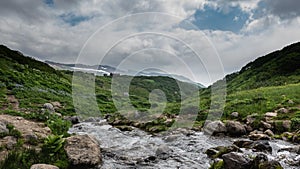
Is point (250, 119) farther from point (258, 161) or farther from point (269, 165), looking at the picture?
point (269, 165)

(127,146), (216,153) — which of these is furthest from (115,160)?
(216,153)

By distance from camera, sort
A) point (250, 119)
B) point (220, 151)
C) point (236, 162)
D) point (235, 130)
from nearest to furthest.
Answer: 1. point (236, 162)
2. point (220, 151)
3. point (235, 130)
4. point (250, 119)

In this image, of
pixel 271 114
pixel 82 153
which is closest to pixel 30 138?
pixel 82 153

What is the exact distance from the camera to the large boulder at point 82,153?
1345cm

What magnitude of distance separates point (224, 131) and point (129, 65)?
11334 millimetres

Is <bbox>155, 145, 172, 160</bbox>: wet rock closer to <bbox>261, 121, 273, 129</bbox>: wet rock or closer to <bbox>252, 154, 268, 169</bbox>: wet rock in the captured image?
<bbox>252, 154, 268, 169</bbox>: wet rock

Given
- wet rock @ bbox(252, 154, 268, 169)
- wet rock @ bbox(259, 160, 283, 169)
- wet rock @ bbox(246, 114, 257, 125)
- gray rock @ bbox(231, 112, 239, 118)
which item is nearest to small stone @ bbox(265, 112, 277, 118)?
wet rock @ bbox(246, 114, 257, 125)

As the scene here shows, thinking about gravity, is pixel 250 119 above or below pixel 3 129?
above

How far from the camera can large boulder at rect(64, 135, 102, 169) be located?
13.5 m

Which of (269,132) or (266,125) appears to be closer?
(269,132)

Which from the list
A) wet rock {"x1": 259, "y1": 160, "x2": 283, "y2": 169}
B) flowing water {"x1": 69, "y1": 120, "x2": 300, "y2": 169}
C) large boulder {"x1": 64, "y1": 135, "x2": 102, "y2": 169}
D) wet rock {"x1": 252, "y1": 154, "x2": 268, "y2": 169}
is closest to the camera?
wet rock {"x1": 259, "y1": 160, "x2": 283, "y2": 169}

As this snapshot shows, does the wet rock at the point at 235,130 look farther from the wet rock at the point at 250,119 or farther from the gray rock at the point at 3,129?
the gray rock at the point at 3,129

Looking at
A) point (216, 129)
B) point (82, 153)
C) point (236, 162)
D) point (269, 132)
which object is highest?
point (269, 132)

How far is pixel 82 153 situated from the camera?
13930 millimetres
